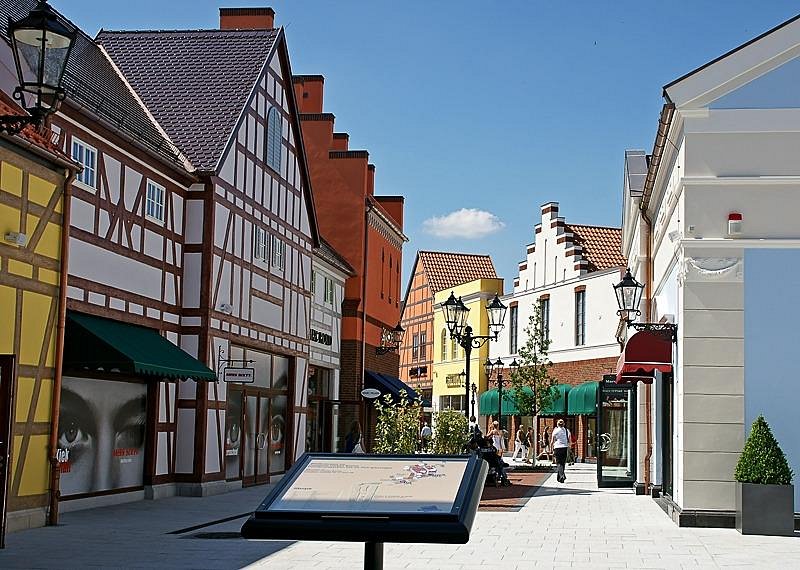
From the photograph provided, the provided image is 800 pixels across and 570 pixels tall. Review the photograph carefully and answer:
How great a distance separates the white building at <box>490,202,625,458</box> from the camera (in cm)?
4988

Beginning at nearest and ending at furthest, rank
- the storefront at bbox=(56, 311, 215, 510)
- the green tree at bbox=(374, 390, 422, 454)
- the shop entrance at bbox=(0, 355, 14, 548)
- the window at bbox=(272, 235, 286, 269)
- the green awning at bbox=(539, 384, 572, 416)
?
1. the shop entrance at bbox=(0, 355, 14, 548)
2. the storefront at bbox=(56, 311, 215, 510)
3. the green tree at bbox=(374, 390, 422, 454)
4. the window at bbox=(272, 235, 286, 269)
5. the green awning at bbox=(539, 384, 572, 416)

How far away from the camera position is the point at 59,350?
16797 millimetres

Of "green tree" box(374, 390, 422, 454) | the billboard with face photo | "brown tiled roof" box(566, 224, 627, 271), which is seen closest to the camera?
the billboard with face photo

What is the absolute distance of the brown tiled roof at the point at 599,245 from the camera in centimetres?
5400

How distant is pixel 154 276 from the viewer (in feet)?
72.3

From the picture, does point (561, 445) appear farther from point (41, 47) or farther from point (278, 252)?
point (41, 47)

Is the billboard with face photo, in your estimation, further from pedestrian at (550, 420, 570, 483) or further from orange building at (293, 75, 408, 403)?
orange building at (293, 75, 408, 403)

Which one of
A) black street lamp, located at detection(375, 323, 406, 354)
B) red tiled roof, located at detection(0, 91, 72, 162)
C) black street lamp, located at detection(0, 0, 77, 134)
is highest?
red tiled roof, located at detection(0, 91, 72, 162)

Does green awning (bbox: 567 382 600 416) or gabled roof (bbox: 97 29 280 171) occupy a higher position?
gabled roof (bbox: 97 29 280 171)

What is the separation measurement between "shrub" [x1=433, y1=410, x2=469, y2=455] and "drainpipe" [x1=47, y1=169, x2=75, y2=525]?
8.80 m

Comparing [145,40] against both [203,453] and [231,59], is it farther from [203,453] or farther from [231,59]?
[203,453]

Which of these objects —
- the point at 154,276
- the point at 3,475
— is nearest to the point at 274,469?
the point at 154,276

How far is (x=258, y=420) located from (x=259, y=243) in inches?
174

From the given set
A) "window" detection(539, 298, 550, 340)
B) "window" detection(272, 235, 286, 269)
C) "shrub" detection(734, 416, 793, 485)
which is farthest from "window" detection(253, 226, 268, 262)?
"window" detection(539, 298, 550, 340)
